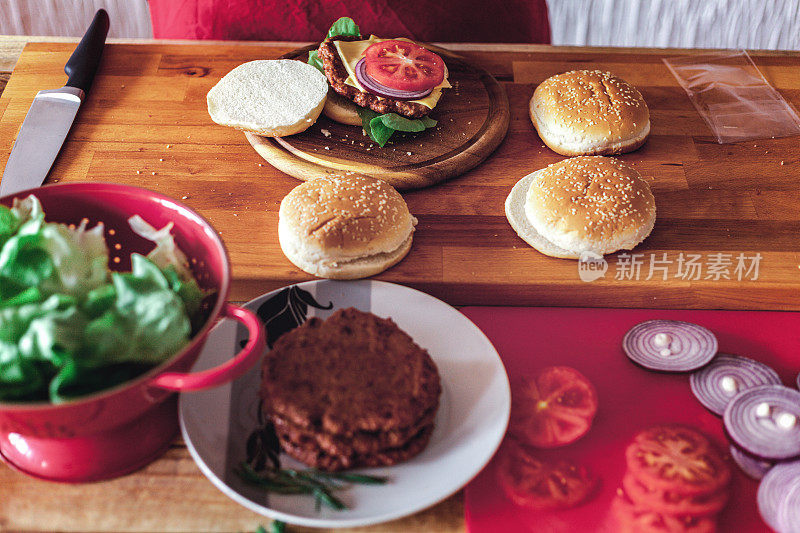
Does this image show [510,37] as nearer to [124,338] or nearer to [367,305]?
[367,305]

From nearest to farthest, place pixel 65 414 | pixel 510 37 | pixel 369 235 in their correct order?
1. pixel 65 414
2. pixel 369 235
3. pixel 510 37

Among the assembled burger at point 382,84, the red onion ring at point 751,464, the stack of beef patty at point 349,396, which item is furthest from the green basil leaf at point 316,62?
the red onion ring at point 751,464

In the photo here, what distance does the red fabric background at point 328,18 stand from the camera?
265cm

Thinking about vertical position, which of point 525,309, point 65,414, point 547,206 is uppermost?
point 65,414

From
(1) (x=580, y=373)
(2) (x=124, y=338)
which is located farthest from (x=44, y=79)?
(1) (x=580, y=373)

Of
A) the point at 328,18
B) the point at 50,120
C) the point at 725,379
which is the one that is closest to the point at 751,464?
the point at 725,379

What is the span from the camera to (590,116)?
201cm

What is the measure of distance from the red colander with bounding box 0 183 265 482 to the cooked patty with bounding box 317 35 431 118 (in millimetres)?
801

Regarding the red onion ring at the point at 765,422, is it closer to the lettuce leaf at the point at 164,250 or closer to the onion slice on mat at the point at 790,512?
the onion slice on mat at the point at 790,512

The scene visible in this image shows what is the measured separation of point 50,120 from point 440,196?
1163 millimetres

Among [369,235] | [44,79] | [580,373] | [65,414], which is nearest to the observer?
[65,414]

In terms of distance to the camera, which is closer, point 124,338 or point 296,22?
point 124,338

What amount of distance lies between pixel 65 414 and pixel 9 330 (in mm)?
159

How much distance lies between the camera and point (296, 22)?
8.75 ft
